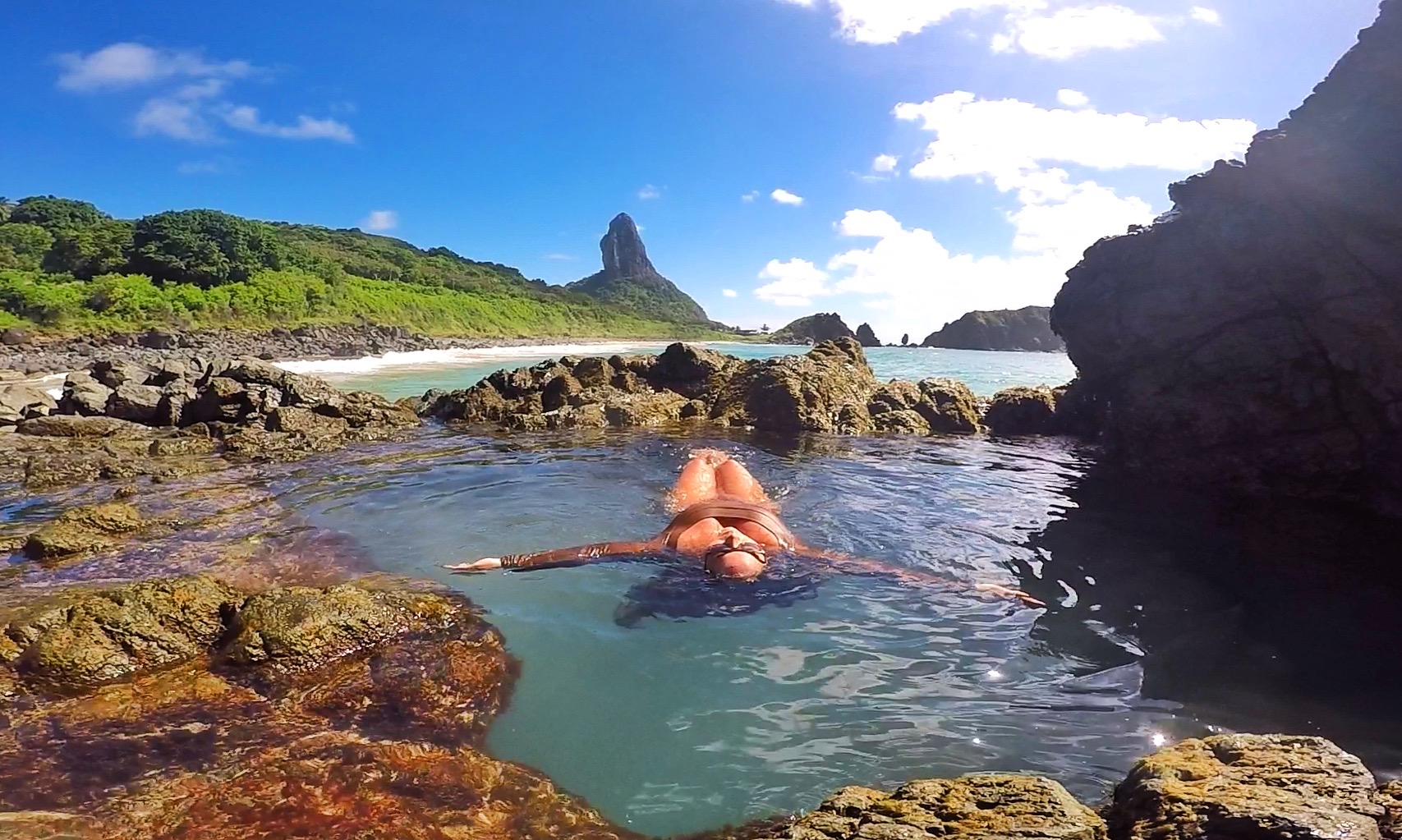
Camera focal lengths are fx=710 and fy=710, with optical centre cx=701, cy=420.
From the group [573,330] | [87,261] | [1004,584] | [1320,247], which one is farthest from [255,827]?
[573,330]

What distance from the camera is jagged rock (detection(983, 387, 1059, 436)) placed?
Answer: 18359mm

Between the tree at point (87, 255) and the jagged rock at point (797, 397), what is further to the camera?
the tree at point (87, 255)

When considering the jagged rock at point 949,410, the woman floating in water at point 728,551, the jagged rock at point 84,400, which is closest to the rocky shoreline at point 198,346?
the jagged rock at point 84,400

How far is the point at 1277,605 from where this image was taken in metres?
6.55

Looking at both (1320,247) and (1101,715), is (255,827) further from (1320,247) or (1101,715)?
Result: (1320,247)

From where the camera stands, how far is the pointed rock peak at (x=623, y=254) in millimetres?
188000

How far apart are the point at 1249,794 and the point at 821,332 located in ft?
471

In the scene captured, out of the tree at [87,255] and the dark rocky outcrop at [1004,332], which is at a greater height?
the dark rocky outcrop at [1004,332]

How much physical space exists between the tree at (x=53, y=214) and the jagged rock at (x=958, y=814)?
74309 millimetres

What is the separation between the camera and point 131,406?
1530 cm

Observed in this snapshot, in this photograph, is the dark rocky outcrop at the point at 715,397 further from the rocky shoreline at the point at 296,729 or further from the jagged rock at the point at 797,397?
the rocky shoreline at the point at 296,729

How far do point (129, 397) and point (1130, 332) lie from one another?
2072 centimetres

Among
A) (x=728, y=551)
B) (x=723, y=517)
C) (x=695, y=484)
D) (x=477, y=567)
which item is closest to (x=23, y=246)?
(x=695, y=484)

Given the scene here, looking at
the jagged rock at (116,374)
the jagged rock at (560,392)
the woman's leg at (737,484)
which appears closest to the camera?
the woman's leg at (737,484)
